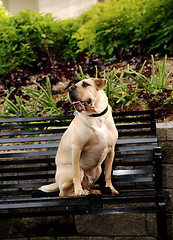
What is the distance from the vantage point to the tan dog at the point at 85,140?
2459mm

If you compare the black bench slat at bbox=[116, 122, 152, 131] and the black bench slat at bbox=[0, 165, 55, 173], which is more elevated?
the black bench slat at bbox=[116, 122, 152, 131]

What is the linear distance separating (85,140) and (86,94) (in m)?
0.36

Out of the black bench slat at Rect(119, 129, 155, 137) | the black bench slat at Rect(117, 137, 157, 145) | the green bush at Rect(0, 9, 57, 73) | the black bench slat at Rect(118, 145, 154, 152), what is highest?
the green bush at Rect(0, 9, 57, 73)

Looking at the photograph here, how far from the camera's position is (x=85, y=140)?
2.52 meters

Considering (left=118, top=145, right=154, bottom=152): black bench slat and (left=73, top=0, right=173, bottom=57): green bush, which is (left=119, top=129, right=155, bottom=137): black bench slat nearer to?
(left=118, top=145, right=154, bottom=152): black bench slat

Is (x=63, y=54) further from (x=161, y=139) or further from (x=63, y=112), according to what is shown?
(x=161, y=139)

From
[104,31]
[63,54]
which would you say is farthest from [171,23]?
[63,54]

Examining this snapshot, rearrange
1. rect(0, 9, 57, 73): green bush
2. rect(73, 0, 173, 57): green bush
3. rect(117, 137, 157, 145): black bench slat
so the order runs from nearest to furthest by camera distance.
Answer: rect(117, 137, 157, 145): black bench slat, rect(73, 0, 173, 57): green bush, rect(0, 9, 57, 73): green bush

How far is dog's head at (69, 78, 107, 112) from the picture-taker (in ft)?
7.81

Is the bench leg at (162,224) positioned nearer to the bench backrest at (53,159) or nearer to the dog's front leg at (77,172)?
the bench backrest at (53,159)

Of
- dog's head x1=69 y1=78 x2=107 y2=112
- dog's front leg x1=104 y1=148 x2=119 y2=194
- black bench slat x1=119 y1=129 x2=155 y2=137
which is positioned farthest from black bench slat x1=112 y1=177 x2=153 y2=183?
dog's head x1=69 y1=78 x2=107 y2=112

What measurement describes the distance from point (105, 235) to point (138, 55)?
305cm

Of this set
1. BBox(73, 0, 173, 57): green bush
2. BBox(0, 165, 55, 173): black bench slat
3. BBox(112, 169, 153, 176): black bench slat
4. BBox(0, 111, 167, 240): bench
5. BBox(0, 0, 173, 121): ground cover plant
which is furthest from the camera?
BBox(73, 0, 173, 57): green bush

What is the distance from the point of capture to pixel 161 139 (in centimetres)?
337
